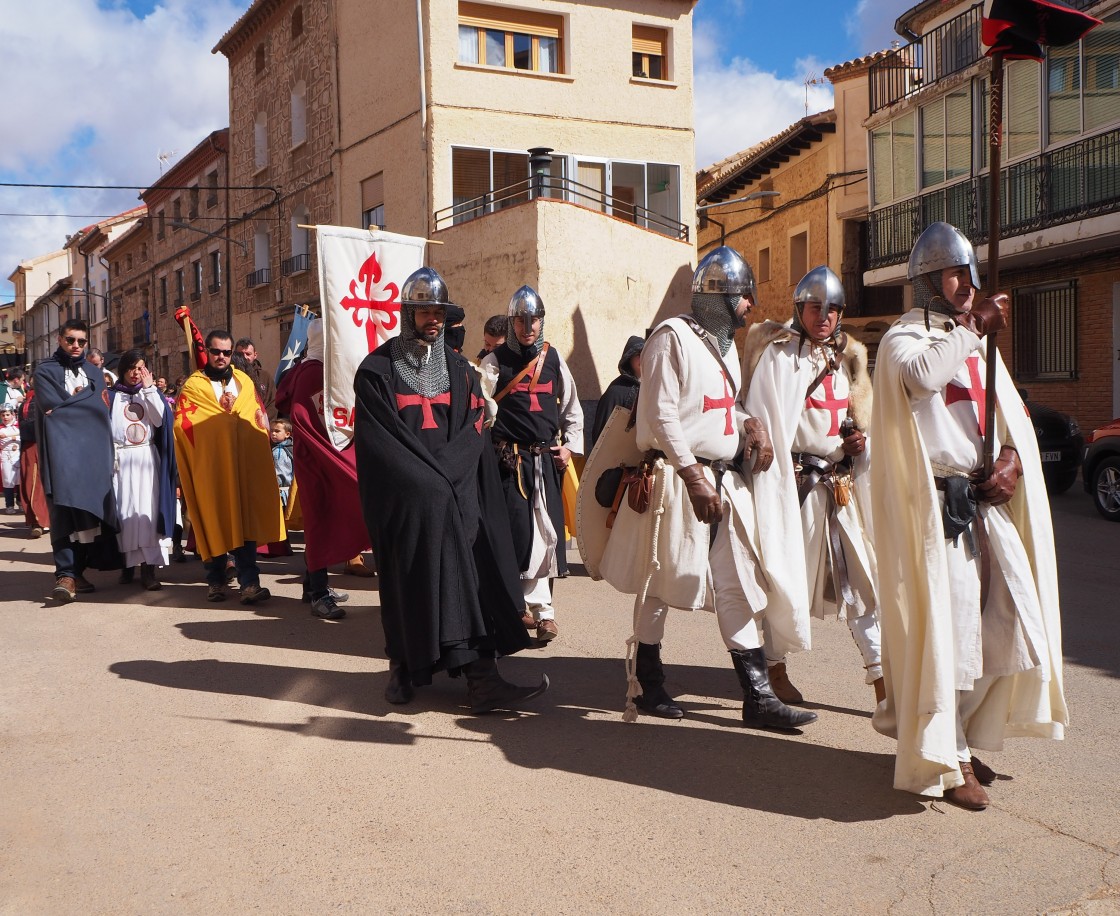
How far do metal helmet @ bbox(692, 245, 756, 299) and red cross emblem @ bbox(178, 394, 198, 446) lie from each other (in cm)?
474

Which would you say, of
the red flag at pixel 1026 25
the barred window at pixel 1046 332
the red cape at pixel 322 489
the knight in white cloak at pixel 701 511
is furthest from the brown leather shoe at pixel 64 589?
the barred window at pixel 1046 332

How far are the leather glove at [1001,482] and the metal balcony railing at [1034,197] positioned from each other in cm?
1510

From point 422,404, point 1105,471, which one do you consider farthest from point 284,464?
point 1105,471

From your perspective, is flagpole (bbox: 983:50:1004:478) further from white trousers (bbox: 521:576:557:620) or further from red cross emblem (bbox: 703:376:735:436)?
white trousers (bbox: 521:576:557:620)

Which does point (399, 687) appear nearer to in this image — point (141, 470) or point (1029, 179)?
point (141, 470)

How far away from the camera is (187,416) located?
28.2 ft

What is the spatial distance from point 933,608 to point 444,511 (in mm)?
2321

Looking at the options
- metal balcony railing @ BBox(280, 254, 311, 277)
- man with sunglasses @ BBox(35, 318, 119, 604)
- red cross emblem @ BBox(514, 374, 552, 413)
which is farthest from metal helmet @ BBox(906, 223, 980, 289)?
metal balcony railing @ BBox(280, 254, 311, 277)

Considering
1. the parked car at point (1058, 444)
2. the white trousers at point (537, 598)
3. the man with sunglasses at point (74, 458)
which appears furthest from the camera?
the parked car at point (1058, 444)

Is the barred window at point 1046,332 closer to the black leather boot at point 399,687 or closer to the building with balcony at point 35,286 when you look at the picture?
the black leather boot at point 399,687

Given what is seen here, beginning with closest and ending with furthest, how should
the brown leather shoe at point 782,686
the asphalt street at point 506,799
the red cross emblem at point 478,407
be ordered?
the asphalt street at point 506,799 → the brown leather shoe at point 782,686 → the red cross emblem at point 478,407

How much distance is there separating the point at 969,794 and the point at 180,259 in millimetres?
40037

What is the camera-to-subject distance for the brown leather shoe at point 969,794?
3912 mm

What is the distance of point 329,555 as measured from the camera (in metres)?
7.70
